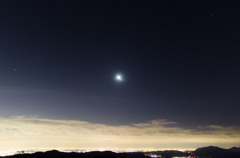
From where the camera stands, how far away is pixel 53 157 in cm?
13738

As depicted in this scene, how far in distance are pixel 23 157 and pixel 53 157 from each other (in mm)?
21238

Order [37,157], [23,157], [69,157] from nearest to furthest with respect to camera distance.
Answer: [23,157], [37,157], [69,157]

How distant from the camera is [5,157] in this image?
4375 inches

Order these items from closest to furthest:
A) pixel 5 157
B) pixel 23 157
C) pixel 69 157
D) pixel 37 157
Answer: pixel 5 157
pixel 23 157
pixel 37 157
pixel 69 157

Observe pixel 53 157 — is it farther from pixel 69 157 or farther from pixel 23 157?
pixel 23 157

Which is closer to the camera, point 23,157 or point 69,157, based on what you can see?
point 23,157

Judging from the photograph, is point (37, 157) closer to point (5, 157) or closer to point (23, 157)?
point (23, 157)

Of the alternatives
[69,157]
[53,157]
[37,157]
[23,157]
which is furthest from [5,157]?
[69,157]

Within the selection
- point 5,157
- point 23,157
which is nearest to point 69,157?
point 23,157

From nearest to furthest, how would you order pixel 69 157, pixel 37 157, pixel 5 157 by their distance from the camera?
pixel 5 157, pixel 37 157, pixel 69 157

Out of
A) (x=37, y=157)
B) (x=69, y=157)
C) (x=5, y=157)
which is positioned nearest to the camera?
(x=5, y=157)

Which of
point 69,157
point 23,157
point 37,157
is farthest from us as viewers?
point 69,157

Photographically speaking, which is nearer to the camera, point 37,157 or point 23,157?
point 23,157

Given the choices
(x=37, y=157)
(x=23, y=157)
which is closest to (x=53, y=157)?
(x=37, y=157)
